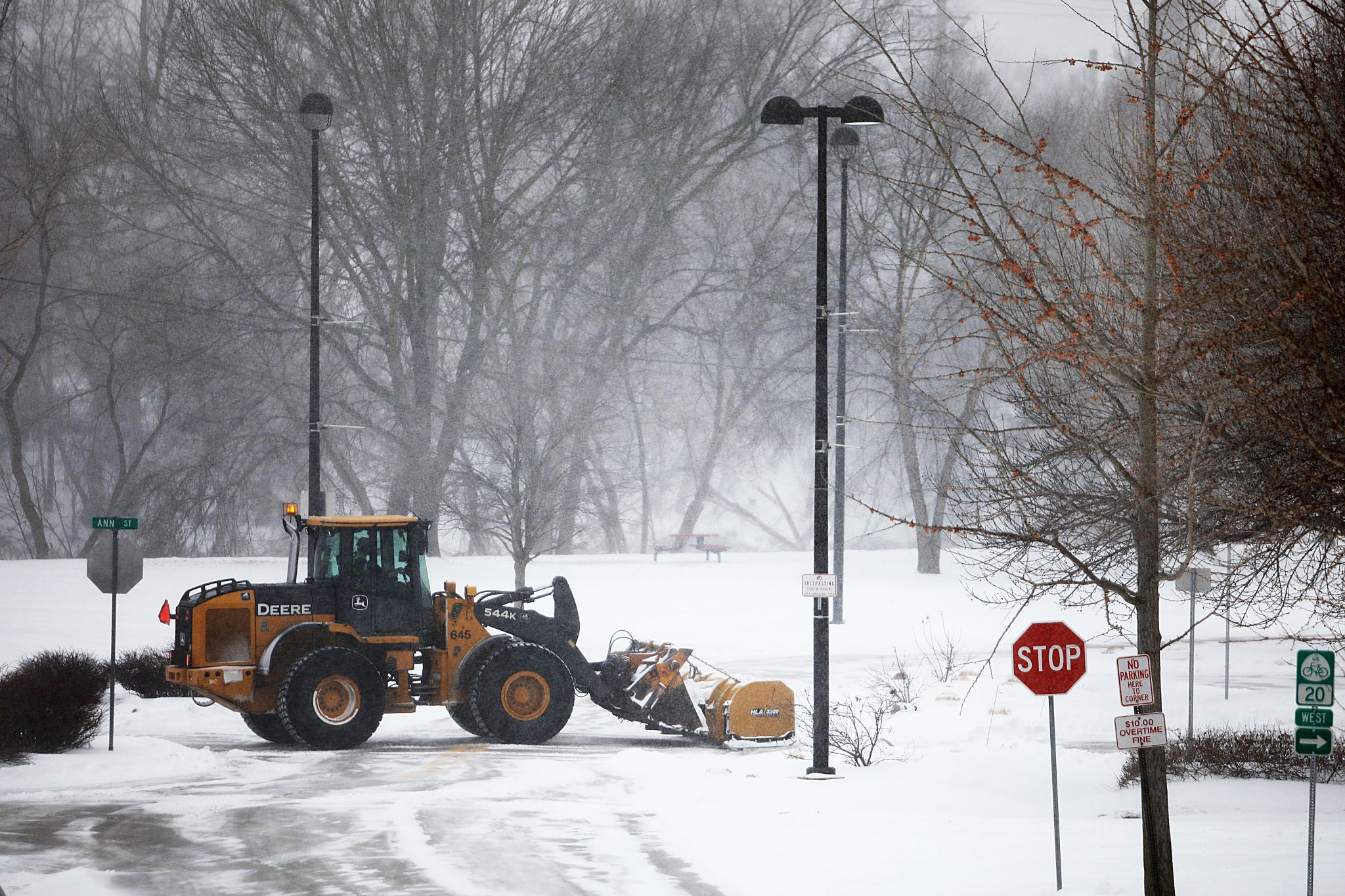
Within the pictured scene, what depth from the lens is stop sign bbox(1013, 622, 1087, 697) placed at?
1029 centimetres

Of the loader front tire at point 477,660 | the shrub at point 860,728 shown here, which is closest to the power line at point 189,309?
the shrub at point 860,728

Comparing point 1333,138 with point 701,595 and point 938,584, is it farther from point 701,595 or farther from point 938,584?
point 938,584

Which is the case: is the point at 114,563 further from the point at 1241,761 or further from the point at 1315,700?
the point at 1315,700

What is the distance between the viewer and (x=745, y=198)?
4256 cm

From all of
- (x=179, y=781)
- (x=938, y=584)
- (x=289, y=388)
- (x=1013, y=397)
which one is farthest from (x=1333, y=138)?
(x=289, y=388)

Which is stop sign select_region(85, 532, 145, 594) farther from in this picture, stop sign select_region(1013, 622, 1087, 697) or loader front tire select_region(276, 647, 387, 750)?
stop sign select_region(1013, 622, 1087, 697)

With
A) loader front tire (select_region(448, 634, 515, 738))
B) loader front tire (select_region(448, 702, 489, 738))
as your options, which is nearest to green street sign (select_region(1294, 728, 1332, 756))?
loader front tire (select_region(448, 634, 515, 738))

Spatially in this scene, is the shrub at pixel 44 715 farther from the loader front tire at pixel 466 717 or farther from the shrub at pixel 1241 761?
the shrub at pixel 1241 761

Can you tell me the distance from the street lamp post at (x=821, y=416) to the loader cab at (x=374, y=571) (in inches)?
187

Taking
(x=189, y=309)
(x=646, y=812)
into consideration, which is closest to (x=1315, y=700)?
(x=646, y=812)

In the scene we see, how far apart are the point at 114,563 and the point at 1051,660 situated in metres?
11.0

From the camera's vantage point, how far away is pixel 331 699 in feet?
53.2

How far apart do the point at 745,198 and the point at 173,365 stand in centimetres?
1671

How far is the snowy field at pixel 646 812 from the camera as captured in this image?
9.88 meters
